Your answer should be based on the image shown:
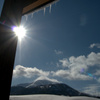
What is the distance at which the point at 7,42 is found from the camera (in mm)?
1325

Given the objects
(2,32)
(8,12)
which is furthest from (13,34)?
(8,12)

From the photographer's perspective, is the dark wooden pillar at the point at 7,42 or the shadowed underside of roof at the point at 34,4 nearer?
the dark wooden pillar at the point at 7,42

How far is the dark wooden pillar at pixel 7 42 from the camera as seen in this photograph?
45.0 inches

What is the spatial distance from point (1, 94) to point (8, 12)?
3.24ft

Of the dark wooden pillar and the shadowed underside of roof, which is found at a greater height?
the shadowed underside of roof

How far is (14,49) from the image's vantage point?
4.40 ft

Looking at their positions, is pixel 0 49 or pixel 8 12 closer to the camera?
pixel 0 49

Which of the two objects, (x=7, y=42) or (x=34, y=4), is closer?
(x=7, y=42)

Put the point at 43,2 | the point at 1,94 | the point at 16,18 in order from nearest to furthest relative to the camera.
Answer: the point at 1,94, the point at 16,18, the point at 43,2

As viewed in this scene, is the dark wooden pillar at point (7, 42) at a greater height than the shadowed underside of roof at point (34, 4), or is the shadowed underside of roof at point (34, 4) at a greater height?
the shadowed underside of roof at point (34, 4)

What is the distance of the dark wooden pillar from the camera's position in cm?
114

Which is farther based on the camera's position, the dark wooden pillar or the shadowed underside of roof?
the shadowed underside of roof

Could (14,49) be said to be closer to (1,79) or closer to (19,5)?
(1,79)

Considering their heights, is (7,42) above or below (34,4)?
below
